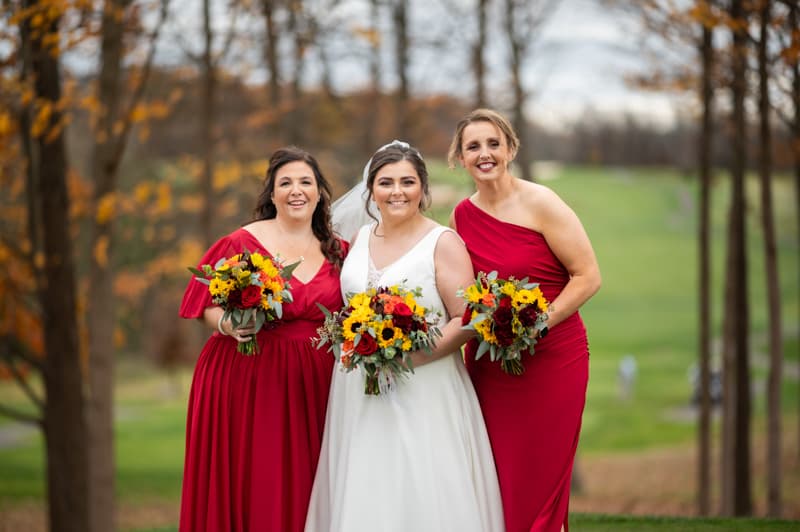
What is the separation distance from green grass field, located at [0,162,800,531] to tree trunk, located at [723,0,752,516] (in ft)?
3.14

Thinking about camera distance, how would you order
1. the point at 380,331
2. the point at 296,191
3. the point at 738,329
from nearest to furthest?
the point at 380,331 < the point at 296,191 < the point at 738,329

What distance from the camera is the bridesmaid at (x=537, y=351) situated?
15.1 feet

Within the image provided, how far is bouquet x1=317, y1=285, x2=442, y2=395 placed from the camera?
4176mm

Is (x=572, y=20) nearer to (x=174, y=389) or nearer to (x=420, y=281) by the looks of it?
(x=420, y=281)

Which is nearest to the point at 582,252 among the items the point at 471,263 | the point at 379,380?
the point at 471,263

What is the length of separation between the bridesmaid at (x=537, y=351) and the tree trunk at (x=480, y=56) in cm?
747

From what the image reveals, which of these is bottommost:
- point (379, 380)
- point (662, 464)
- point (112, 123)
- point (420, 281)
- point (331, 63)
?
point (662, 464)

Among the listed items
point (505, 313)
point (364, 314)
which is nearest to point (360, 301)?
point (364, 314)

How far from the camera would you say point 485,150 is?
466cm

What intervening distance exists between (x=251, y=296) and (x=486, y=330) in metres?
1.25

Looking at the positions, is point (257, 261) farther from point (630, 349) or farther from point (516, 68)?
point (630, 349)

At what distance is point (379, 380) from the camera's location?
449 cm

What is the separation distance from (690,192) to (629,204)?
352 cm

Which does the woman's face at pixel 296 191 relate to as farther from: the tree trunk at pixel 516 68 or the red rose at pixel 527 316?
the tree trunk at pixel 516 68
